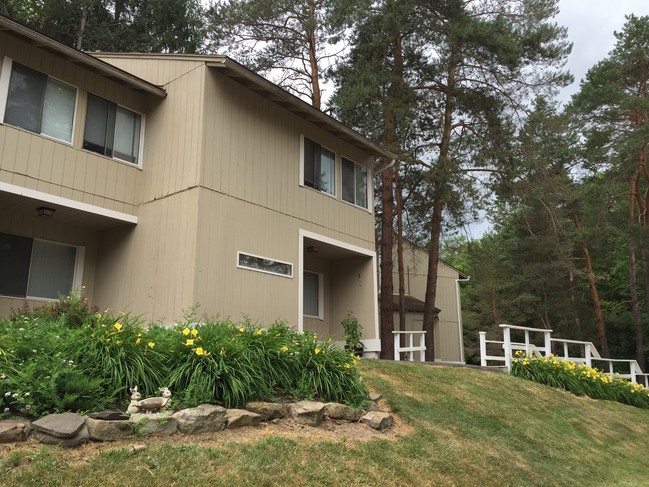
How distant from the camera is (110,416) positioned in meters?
4.52

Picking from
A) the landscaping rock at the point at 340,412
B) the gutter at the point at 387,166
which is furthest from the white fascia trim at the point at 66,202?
the gutter at the point at 387,166

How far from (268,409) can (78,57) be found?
23.1 ft

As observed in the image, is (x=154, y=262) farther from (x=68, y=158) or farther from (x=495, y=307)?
(x=495, y=307)

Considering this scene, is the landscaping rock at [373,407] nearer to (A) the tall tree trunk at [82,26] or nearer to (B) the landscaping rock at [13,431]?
(B) the landscaping rock at [13,431]

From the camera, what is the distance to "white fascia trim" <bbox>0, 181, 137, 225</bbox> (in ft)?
27.8

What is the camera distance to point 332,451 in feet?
16.7

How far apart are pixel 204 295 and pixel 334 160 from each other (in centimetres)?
522

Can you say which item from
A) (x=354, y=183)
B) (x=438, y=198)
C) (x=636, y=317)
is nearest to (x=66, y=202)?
(x=354, y=183)

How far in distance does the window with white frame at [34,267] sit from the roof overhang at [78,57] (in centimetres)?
316

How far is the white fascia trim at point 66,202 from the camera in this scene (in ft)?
27.8

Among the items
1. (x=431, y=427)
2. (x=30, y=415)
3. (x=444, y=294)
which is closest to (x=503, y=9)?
(x=444, y=294)

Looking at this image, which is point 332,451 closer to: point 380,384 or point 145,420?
point 145,420

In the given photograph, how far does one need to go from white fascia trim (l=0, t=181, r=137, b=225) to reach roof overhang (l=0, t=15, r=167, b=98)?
239 cm

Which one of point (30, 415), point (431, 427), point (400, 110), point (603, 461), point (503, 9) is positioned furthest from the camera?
point (503, 9)
